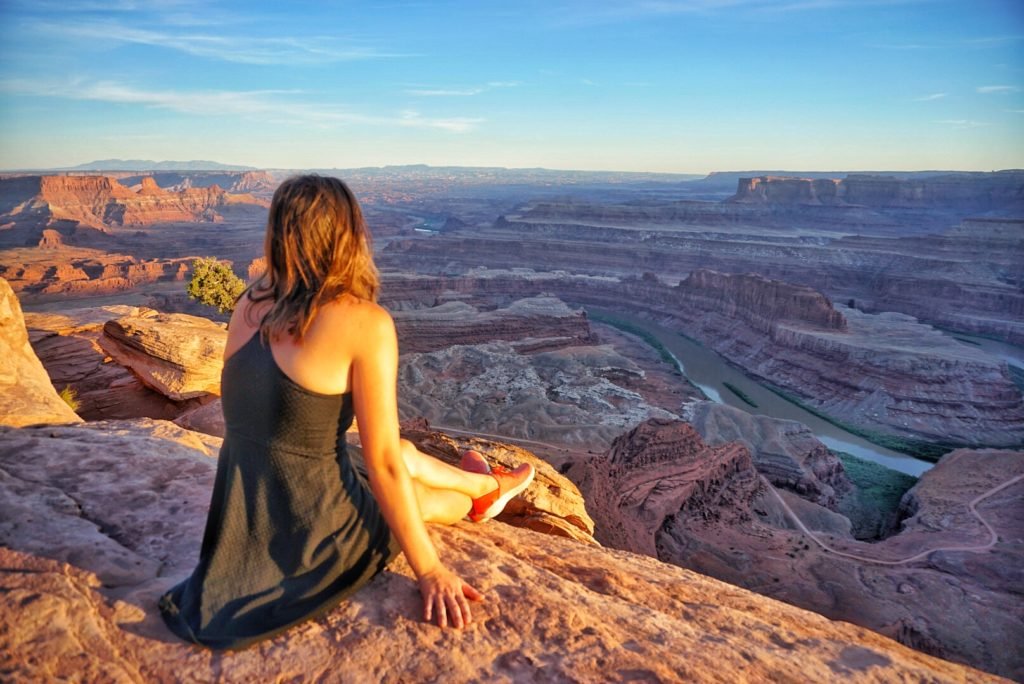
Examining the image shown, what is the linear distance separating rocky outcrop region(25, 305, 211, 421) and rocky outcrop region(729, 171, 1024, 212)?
95418mm

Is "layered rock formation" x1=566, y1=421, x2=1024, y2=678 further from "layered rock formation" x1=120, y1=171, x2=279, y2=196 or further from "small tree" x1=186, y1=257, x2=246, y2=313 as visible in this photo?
"layered rock formation" x1=120, y1=171, x2=279, y2=196

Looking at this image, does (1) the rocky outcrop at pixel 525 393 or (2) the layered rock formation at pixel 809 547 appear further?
(1) the rocky outcrop at pixel 525 393

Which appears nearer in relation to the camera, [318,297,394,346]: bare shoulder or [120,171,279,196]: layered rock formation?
[318,297,394,346]: bare shoulder

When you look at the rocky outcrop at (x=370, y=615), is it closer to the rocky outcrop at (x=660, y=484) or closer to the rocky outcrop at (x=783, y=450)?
the rocky outcrop at (x=660, y=484)

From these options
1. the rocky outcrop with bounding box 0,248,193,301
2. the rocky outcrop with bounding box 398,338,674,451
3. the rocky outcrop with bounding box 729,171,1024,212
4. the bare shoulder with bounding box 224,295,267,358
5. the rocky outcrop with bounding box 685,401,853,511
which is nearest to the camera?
the bare shoulder with bounding box 224,295,267,358

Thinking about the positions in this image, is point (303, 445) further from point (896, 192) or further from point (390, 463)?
point (896, 192)

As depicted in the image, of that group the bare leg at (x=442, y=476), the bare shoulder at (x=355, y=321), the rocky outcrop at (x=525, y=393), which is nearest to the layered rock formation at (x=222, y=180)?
the rocky outcrop at (x=525, y=393)

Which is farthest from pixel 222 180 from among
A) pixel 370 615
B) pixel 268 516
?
pixel 370 615

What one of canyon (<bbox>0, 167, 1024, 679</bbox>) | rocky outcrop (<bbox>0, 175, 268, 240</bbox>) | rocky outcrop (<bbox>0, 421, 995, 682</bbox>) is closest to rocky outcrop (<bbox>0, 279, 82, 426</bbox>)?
canyon (<bbox>0, 167, 1024, 679</bbox>)

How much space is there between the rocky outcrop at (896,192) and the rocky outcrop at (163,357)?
313 ft

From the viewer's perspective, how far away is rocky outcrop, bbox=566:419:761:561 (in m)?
9.89

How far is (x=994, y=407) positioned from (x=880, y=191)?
73239 mm

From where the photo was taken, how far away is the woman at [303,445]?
1937 mm

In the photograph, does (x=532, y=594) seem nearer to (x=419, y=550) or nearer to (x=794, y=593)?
(x=419, y=550)
